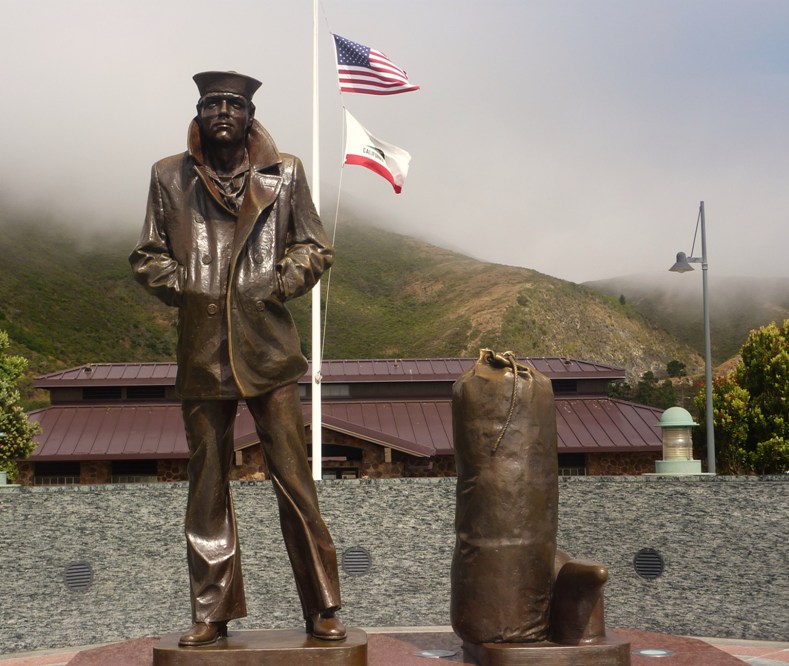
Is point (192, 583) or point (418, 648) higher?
point (192, 583)

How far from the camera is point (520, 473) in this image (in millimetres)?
5754

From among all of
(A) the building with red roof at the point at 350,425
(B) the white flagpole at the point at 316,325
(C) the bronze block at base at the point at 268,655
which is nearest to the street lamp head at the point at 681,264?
(A) the building with red roof at the point at 350,425

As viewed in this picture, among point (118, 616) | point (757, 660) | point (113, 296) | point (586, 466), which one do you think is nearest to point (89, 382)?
point (586, 466)

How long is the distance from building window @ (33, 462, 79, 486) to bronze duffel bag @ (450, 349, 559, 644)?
1548 cm

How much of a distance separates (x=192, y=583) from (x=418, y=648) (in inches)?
61.7

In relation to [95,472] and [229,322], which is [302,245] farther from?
[95,472]

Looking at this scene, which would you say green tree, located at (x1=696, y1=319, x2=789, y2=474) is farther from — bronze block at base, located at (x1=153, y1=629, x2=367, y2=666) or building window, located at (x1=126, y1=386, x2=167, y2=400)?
bronze block at base, located at (x1=153, y1=629, x2=367, y2=666)

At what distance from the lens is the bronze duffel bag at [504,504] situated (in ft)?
18.4

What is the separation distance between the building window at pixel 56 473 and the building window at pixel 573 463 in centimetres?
1013

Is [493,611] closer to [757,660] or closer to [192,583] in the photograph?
[192,583]

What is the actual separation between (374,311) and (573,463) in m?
58.1

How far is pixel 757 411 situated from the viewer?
2352 cm

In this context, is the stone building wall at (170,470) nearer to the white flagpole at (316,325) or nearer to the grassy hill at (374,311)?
the white flagpole at (316,325)

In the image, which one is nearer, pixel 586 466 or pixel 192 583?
pixel 192 583
